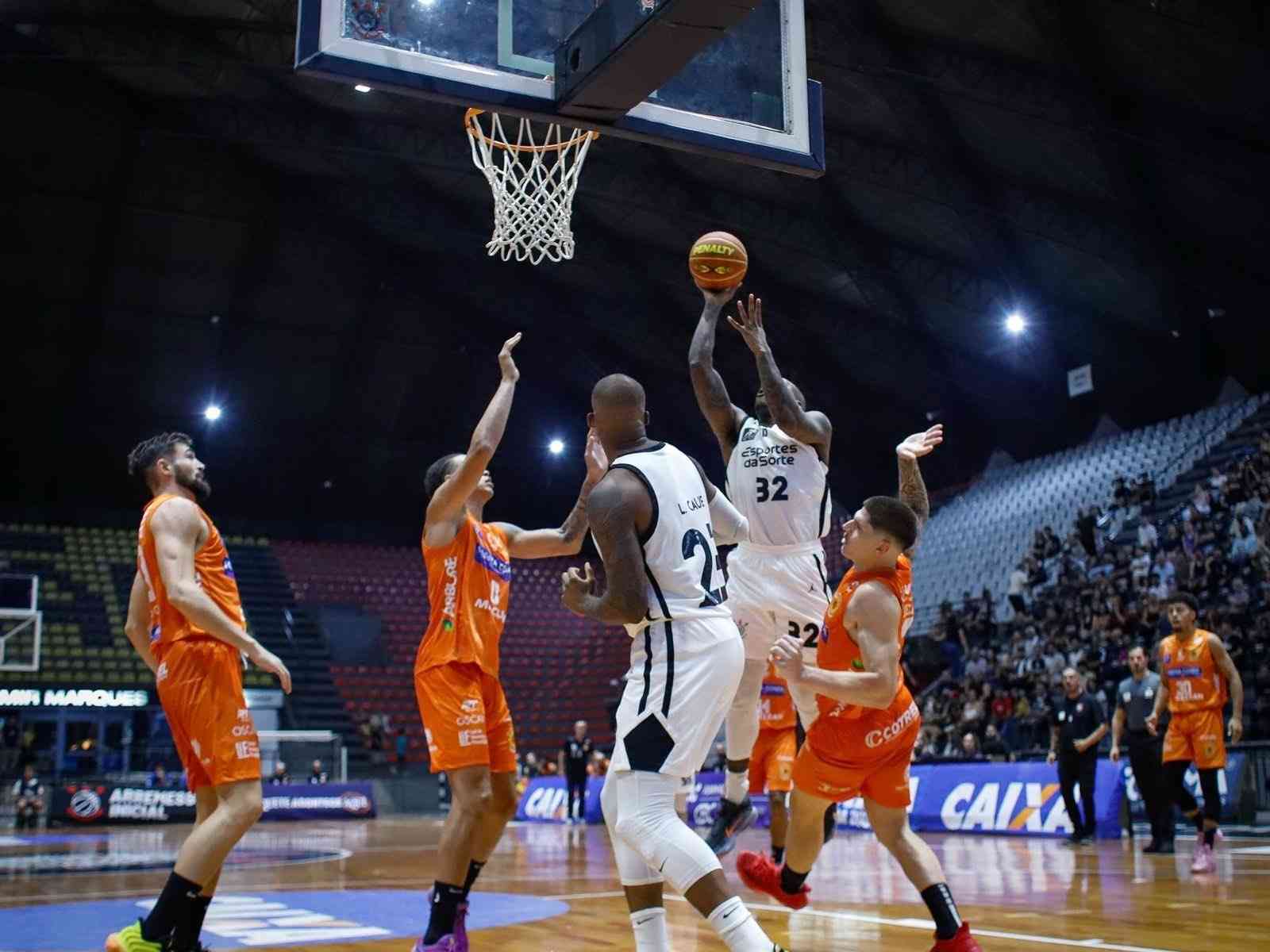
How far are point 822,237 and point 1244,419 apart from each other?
25.2 ft

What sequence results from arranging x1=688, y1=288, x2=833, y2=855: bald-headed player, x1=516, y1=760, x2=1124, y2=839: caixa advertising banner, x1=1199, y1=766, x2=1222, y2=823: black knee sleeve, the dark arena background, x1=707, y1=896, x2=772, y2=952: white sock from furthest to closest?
x1=516, y1=760, x2=1124, y2=839: caixa advertising banner → x1=1199, y1=766, x2=1222, y2=823: black knee sleeve → the dark arena background → x1=688, y1=288, x2=833, y2=855: bald-headed player → x1=707, y1=896, x2=772, y2=952: white sock

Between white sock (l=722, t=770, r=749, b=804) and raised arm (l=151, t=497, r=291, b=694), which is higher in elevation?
raised arm (l=151, t=497, r=291, b=694)

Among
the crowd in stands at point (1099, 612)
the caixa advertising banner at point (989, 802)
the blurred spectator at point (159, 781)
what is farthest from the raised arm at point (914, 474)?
the blurred spectator at point (159, 781)

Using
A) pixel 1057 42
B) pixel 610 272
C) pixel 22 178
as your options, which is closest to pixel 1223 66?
pixel 1057 42

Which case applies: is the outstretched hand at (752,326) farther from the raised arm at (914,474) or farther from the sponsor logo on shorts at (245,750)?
the sponsor logo on shorts at (245,750)

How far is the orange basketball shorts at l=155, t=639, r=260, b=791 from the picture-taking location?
16.3ft

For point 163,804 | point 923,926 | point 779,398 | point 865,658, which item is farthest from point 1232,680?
point 163,804

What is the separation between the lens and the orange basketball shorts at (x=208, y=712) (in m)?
4.98

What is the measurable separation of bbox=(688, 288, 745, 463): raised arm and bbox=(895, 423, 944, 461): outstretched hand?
2.69 ft

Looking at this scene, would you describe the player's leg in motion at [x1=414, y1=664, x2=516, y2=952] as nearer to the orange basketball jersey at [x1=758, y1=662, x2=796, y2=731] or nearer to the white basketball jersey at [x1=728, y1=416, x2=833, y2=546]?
the white basketball jersey at [x1=728, y1=416, x2=833, y2=546]

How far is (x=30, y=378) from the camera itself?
27.8 meters

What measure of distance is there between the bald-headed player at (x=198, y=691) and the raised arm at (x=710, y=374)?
2246mm

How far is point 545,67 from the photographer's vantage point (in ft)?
21.6

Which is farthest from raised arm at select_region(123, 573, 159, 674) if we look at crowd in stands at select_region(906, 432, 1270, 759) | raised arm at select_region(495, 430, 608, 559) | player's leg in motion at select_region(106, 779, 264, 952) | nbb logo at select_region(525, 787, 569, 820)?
nbb logo at select_region(525, 787, 569, 820)
